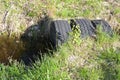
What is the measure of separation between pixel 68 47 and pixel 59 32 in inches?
20.4

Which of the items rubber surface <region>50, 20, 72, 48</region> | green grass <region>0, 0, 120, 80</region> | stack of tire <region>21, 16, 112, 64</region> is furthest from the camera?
stack of tire <region>21, 16, 112, 64</region>

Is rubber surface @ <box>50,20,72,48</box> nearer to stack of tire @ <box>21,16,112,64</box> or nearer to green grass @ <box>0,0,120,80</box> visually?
stack of tire @ <box>21,16,112,64</box>

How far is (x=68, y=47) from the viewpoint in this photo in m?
5.51

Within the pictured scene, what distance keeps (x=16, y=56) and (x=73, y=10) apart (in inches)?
71.8

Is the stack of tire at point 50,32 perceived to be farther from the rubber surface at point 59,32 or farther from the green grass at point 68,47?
the green grass at point 68,47

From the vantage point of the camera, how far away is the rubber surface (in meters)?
5.71

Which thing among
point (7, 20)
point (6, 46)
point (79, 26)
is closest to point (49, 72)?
point (79, 26)

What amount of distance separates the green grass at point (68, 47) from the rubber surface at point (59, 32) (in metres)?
0.17

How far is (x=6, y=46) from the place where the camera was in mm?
6457

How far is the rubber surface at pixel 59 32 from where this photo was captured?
18.7ft

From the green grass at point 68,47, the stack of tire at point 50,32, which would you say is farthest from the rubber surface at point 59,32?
the green grass at point 68,47

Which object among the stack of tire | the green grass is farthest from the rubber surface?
the green grass

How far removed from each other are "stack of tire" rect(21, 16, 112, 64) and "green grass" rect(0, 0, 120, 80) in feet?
0.53

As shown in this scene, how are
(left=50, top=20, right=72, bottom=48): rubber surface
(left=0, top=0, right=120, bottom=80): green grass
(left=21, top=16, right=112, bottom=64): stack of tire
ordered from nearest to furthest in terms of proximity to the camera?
(left=0, top=0, right=120, bottom=80): green grass
(left=50, top=20, right=72, bottom=48): rubber surface
(left=21, top=16, right=112, bottom=64): stack of tire
